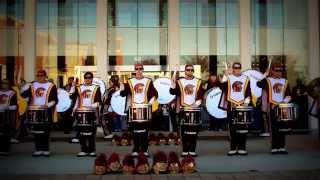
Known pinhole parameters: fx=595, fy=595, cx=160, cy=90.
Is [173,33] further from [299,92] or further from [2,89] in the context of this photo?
[2,89]

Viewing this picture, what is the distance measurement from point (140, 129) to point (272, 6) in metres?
11.4

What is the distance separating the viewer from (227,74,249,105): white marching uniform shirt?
46.4ft

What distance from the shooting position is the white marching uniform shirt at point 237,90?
14.1 metres

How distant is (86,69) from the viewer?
23.0m

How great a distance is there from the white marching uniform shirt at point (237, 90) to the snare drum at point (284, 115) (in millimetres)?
978

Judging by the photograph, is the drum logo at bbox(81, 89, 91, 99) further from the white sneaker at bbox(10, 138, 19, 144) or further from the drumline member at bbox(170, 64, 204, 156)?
the white sneaker at bbox(10, 138, 19, 144)

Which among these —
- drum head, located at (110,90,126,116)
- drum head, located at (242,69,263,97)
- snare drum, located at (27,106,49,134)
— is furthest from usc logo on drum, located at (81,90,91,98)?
drum head, located at (242,69,263,97)

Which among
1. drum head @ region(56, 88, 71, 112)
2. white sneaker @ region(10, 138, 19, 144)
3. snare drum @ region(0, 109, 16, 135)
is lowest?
white sneaker @ region(10, 138, 19, 144)

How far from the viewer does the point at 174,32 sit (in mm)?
22641

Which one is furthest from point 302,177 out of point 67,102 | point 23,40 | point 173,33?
point 23,40

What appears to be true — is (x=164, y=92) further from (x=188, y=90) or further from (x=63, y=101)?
(x=188, y=90)

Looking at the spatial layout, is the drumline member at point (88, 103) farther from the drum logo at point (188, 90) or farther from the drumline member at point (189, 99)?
the drum logo at point (188, 90)

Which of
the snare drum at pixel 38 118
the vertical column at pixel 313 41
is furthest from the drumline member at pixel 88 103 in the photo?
the vertical column at pixel 313 41

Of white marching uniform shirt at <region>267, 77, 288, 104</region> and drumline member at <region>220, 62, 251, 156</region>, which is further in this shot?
white marching uniform shirt at <region>267, 77, 288, 104</region>
